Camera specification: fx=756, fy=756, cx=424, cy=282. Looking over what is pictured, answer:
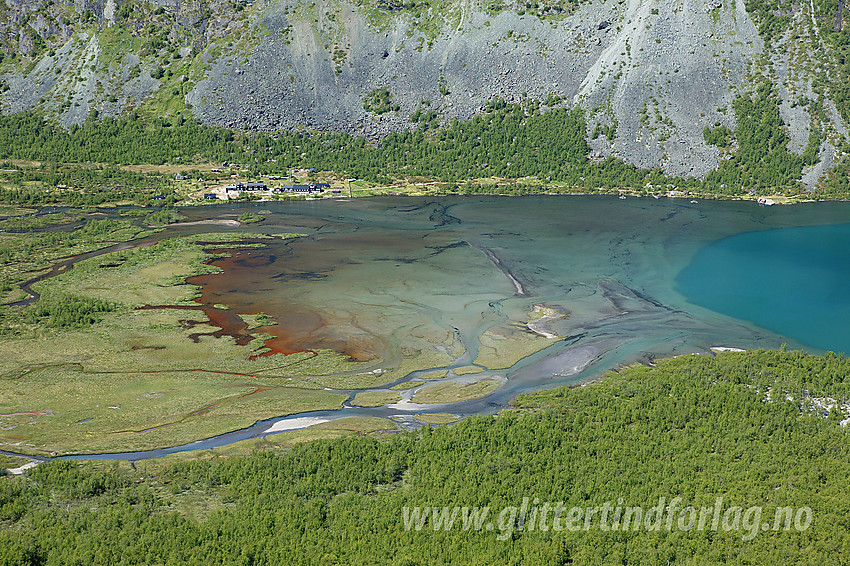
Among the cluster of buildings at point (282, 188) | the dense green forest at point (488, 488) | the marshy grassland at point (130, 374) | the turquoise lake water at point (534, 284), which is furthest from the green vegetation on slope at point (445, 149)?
the dense green forest at point (488, 488)

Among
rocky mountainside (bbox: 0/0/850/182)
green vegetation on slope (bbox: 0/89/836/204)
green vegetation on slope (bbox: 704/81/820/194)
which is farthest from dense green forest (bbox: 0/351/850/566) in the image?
rocky mountainside (bbox: 0/0/850/182)

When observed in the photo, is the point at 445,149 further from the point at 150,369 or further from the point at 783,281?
the point at 150,369

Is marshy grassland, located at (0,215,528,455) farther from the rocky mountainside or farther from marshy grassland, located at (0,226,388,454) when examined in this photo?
the rocky mountainside

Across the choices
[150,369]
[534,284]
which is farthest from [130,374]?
[534,284]

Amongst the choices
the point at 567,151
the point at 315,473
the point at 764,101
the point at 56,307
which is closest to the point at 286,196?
the point at 567,151

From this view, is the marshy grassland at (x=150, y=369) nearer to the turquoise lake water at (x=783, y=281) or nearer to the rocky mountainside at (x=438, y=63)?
the turquoise lake water at (x=783, y=281)

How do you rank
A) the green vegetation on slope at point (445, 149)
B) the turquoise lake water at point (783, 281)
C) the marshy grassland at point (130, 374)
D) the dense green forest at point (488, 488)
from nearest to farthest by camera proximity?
the dense green forest at point (488, 488), the marshy grassland at point (130, 374), the turquoise lake water at point (783, 281), the green vegetation on slope at point (445, 149)

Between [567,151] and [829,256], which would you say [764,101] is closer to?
[567,151]
